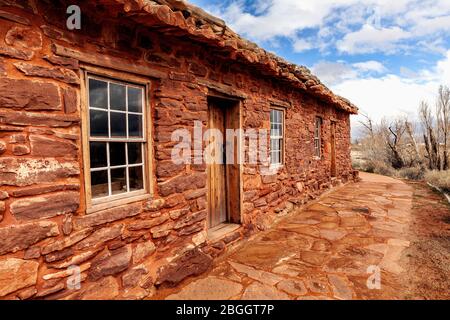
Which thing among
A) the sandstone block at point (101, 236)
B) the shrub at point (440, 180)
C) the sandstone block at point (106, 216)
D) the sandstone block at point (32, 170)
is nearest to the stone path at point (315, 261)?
the sandstone block at point (101, 236)

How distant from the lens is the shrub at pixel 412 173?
13.5 metres

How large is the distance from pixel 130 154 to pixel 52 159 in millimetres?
891

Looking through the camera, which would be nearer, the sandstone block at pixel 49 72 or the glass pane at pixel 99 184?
the sandstone block at pixel 49 72

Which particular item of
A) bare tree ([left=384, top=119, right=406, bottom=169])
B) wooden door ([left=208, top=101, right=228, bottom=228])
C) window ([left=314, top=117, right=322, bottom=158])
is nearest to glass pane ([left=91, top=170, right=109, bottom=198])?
wooden door ([left=208, top=101, right=228, bottom=228])

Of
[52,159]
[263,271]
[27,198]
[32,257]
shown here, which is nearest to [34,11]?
[52,159]

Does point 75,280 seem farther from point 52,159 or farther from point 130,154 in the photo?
point 130,154

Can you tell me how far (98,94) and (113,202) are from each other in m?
1.13

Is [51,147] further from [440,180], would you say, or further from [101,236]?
[440,180]

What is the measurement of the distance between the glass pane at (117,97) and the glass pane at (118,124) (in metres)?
0.08

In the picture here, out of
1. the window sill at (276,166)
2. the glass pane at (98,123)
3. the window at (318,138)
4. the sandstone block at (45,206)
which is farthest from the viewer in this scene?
the window at (318,138)

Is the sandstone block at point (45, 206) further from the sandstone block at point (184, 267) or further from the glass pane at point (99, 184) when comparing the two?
the sandstone block at point (184, 267)

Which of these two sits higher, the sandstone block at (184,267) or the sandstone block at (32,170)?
the sandstone block at (32,170)

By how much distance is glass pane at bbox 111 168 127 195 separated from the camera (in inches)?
122

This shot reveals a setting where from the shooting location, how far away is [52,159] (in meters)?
2.45
